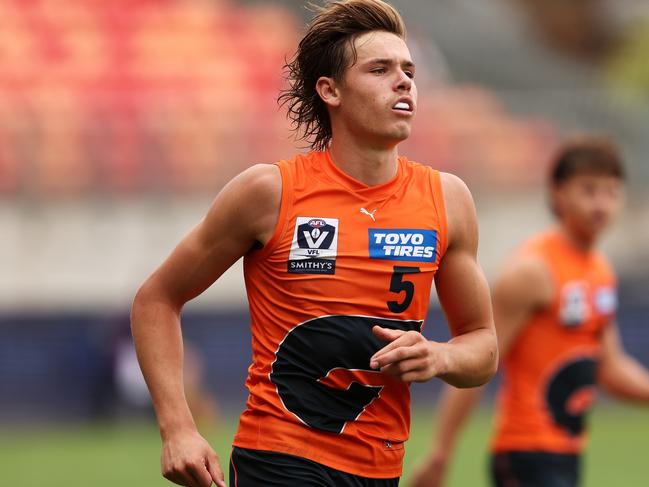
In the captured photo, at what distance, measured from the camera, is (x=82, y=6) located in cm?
2027

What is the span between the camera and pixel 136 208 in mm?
16266

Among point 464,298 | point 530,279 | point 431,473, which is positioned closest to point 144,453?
point 431,473

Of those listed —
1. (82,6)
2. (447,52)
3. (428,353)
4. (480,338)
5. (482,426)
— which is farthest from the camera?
(447,52)

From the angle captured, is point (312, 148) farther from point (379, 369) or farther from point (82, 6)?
point (82, 6)

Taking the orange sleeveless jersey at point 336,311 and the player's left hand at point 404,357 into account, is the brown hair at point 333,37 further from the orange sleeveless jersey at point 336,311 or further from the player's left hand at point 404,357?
the player's left hand at point 404,357

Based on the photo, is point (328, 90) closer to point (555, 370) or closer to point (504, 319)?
point (504, 319)

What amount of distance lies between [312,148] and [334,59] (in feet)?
1.36

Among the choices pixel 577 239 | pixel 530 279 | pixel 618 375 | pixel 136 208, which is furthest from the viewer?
pixel 136 208

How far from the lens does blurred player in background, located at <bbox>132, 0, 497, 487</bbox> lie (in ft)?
14.5

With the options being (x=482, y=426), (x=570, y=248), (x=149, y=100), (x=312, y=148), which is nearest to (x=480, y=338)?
(x=312, y=148)

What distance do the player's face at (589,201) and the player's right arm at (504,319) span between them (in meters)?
0.32

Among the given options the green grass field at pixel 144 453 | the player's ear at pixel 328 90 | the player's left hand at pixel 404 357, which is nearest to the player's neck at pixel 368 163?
the player's ear at pixel 328 90

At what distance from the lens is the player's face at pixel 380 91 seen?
175 inches

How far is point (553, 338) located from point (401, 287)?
218 centimetres
